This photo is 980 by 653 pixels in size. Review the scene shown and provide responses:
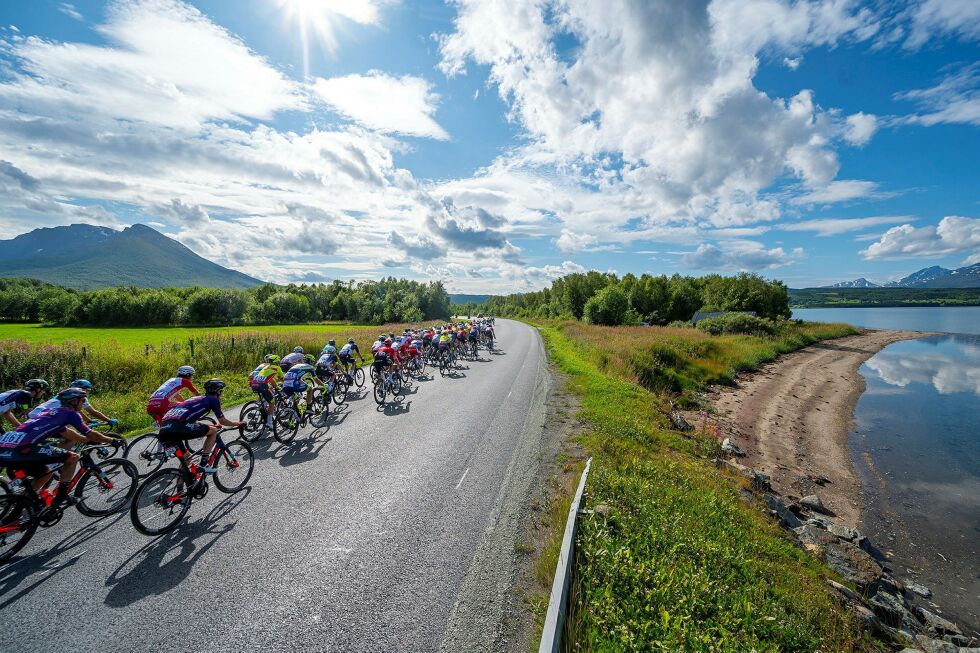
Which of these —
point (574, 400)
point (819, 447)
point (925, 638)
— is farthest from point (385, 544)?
point (819, 447)

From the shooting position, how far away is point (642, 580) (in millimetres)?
5109

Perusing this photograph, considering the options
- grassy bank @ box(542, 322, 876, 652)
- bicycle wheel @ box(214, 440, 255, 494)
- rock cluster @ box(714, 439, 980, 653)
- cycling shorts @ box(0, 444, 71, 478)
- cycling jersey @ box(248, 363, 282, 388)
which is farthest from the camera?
cycling jersey @ box(248, 363, 282, 388)

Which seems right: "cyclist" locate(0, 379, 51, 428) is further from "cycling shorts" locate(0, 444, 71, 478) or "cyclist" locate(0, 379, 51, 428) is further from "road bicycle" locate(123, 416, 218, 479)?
"cycling shorts" locate(0, 444, 71, 478)

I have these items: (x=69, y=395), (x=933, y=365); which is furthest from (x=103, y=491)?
(x=933, y=365)

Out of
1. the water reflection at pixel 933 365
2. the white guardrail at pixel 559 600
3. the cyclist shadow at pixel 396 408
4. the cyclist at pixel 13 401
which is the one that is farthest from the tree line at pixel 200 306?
the white guardrail at pixel 559 600

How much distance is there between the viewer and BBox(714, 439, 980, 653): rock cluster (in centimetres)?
631

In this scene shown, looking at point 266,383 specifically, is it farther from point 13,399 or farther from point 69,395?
point 13,399

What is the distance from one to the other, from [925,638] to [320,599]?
10.00 metres

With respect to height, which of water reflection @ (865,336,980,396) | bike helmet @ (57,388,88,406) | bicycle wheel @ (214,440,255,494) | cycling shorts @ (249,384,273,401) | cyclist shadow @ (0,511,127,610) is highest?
bike helmet @ (57,388,88,406)

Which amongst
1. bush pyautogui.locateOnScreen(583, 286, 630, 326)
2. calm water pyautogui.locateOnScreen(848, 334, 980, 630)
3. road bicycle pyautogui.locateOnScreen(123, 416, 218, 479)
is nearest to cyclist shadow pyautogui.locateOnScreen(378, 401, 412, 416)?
road bicycle pyautogui.locateOnScreen(123, 416, 218, 479)

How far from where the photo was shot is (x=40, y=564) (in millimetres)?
5246

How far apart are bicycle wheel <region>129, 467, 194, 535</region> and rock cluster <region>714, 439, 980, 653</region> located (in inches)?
449

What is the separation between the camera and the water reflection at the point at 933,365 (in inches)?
1249

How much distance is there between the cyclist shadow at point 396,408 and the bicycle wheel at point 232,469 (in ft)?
16.6
